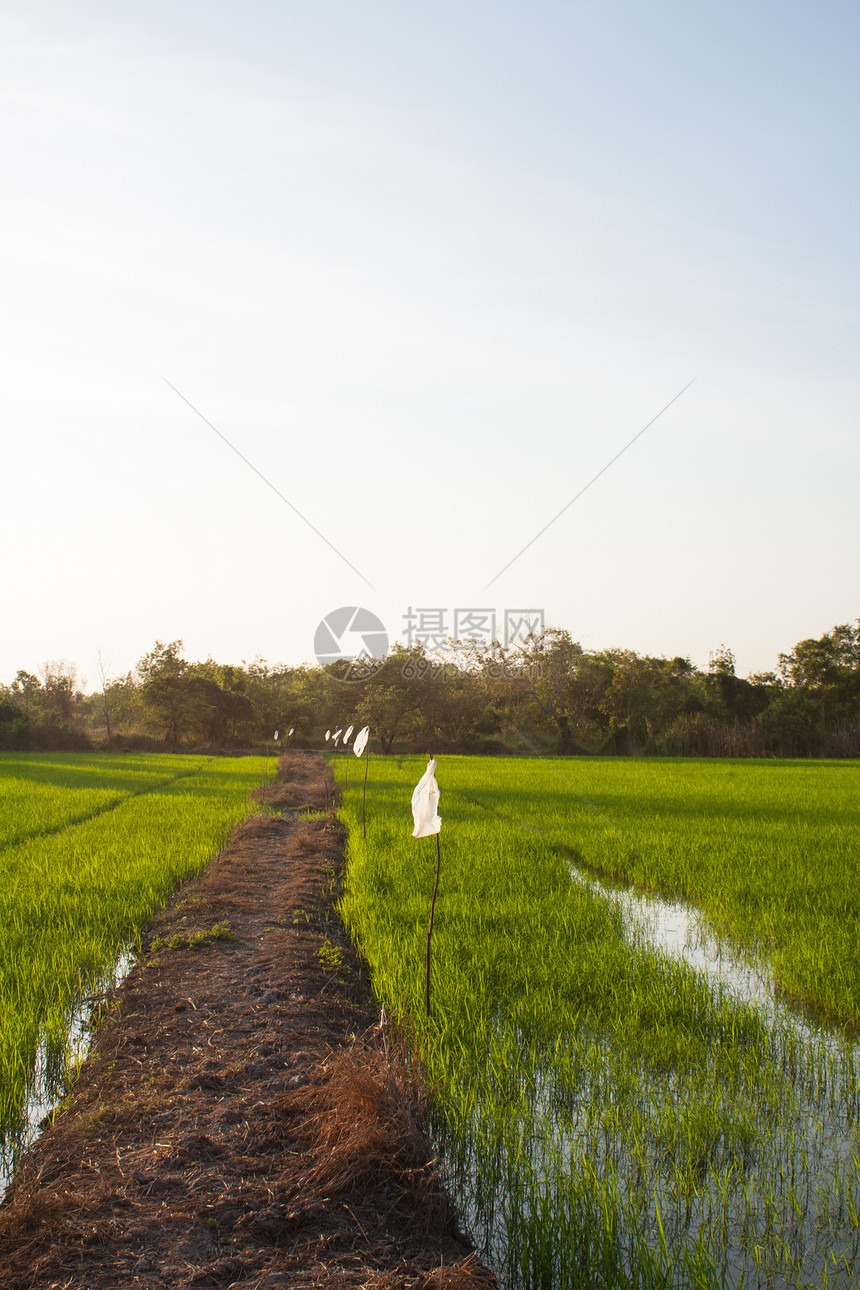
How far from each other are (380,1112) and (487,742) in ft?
95.5

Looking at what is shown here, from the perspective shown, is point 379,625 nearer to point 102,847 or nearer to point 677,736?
point 677,736

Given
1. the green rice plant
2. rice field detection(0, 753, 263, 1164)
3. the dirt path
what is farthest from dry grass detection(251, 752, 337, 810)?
the dirt path

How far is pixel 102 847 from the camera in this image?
25.1ft

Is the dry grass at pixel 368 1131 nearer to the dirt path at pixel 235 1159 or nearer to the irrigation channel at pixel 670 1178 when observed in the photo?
the dirt path at pixel 235 1159

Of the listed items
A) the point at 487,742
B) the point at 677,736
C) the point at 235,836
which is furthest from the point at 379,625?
the point at 235,836

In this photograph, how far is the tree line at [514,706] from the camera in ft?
96.0

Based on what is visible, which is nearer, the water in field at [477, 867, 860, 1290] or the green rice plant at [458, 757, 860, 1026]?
the water in field at [477, 867, 860, 1290]

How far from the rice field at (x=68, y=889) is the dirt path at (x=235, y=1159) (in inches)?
8.4

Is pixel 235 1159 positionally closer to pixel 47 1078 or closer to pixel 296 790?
pixel 47 1078

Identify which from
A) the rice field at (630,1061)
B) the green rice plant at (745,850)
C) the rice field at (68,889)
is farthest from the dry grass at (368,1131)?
the green rice plant at (745,850)

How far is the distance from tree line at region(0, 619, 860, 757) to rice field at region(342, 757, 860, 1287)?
23.4 m

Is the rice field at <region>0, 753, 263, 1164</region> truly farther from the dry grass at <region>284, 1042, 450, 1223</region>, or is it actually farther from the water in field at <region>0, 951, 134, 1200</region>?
the dry grass at <region>284, 1042, 450, 1223</region>

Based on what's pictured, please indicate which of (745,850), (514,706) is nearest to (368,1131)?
(745,850)

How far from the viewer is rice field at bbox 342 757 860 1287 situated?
219cm
